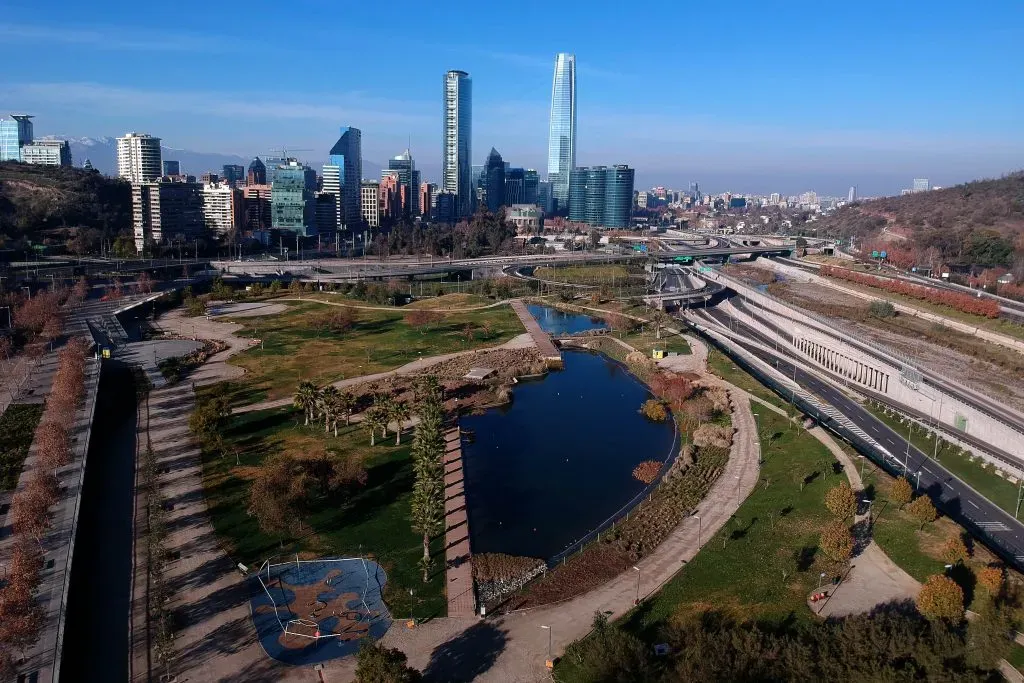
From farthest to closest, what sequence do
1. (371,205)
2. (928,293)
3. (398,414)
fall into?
(371,205) < (928,293) < (398,414)

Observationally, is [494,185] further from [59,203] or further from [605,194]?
[59,203]

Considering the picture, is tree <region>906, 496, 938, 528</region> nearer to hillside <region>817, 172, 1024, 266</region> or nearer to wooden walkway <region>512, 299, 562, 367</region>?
wooden walkway <region>512, 299, 562, 367</region>

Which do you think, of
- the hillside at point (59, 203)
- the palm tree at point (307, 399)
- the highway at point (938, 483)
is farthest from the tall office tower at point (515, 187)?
the palm tree at point (307, 399)

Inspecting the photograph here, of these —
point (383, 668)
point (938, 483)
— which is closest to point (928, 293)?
point (938, 483)

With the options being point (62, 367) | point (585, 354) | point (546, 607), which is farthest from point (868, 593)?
point (62, 367)

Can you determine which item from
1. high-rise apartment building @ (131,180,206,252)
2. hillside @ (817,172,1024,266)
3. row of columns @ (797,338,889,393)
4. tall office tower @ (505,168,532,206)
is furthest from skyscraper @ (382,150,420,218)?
row of columns @ (797,338,889,393)

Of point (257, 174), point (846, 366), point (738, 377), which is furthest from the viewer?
point (257, 174)

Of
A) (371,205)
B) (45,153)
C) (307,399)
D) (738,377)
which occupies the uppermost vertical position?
(45,153)
